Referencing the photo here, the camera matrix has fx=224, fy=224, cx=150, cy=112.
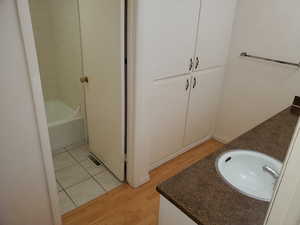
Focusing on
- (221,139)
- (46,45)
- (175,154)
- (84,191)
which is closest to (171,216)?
(84,191)

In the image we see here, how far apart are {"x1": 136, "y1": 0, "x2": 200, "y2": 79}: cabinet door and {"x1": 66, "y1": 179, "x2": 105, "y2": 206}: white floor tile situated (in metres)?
1.15

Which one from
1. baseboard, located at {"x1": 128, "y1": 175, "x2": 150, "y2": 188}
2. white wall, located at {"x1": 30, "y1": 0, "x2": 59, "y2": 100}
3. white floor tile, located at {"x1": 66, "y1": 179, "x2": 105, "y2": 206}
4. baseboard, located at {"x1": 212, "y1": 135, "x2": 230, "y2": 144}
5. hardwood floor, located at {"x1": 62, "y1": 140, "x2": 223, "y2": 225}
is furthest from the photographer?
baseboard, located at {"x1": 212, "y1": 135, "x2": 230, "y2": 144}

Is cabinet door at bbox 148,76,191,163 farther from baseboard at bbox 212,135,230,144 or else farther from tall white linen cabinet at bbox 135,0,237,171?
baseboard at bbox 212,135,230,144

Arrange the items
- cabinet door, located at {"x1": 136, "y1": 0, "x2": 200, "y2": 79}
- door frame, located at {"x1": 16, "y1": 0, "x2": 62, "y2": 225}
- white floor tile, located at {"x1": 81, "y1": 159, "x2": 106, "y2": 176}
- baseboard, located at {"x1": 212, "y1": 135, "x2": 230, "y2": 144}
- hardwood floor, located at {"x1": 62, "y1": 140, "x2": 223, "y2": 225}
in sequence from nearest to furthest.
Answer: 1. door frame, located at {"x1": 16, "y1": 0, "x2": 62, "y2": 225}
2. cabinet door, located at {"x1": 136, "y1": 0, "x2": 200, "y2": 79}
3. hardwood floor, located at {"x1": 62, "y1": 140, "x2": 223, "y2": 225}
4. white floor tile, located at {"x1": 81, "y1": 159, "x2": 106, "y2": 176}
5. baseboard, located at {"x1": 212, "y1": 135, "x2": 230, "y2": 144}

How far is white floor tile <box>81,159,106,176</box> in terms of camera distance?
2.29 m

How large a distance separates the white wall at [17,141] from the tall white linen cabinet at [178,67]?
80 cm

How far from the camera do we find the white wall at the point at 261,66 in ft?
6.73

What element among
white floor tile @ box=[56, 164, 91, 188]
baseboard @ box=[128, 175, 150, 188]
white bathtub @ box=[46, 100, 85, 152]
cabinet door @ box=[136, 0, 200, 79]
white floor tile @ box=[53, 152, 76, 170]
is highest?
cabinet door @ box=[136, 0, 200, 79]

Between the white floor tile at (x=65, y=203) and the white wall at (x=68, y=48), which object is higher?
the white wall at (x=68, y=48)

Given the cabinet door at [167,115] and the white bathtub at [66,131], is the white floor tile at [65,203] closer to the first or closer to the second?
the white bathtub at [66,131]

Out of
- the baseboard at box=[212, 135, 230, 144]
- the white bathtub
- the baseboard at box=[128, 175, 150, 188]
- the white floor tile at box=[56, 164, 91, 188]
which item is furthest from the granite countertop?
the white bathtub


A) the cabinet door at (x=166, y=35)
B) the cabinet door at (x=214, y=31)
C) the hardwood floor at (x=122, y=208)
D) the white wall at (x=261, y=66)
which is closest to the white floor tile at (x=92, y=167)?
the hardwood floor at (x=122, y=208)

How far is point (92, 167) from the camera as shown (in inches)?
92.3

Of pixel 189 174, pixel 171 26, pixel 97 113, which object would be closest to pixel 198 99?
pixel 171 26
